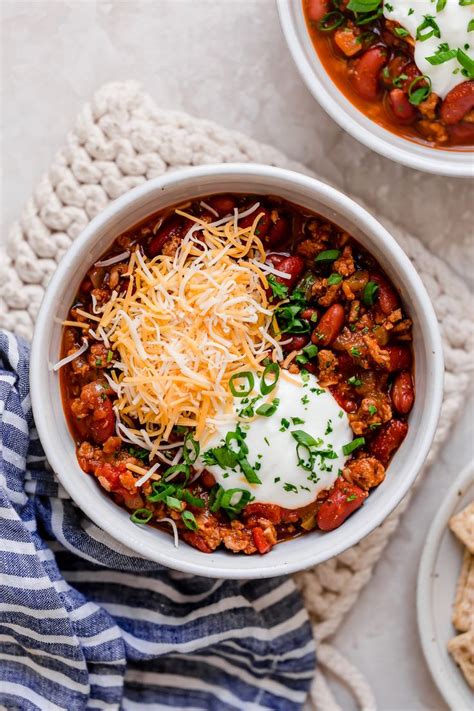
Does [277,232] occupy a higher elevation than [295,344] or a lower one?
higher

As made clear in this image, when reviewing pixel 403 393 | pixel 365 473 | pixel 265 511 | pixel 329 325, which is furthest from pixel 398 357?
pixel 265 511

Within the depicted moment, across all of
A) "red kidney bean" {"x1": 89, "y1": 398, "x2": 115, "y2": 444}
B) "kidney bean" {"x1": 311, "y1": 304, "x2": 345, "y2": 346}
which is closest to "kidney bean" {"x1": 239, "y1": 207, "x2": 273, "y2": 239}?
"kidney bean" {"x1": 311, "y1": 304, "x2": 345, "y2": 346}

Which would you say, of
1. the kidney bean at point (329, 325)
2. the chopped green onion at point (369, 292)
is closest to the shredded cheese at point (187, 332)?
the kidney bean at point (329, 325)

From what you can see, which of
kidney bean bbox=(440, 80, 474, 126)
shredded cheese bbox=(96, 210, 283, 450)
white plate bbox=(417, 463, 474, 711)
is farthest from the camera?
white plate bbox=(417, 463, 474, 711)

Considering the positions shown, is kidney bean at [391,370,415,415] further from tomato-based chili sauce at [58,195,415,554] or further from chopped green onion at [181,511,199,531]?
chopped green onion at [181,511,199,531]

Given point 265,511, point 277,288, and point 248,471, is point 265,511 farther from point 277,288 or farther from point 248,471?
point 277,288

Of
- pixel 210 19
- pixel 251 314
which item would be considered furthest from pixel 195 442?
pixel 210 19
